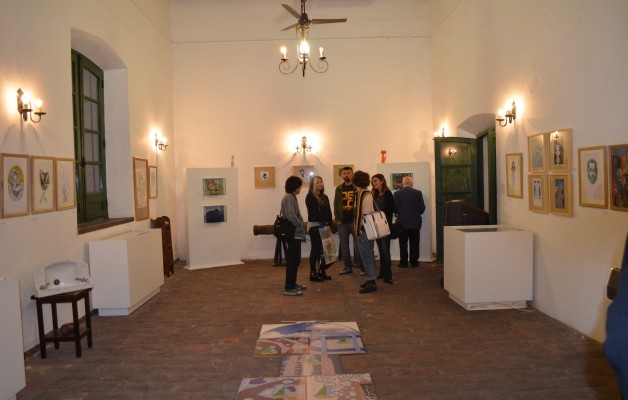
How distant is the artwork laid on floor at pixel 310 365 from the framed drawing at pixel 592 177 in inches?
118

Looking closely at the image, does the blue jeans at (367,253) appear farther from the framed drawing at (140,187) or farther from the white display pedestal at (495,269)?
the framed drawing at (140,187)

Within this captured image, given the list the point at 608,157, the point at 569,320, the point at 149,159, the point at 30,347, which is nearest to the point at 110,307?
the point at 30,347

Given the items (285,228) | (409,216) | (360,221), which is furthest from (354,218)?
(409,216)

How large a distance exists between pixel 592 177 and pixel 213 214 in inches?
275

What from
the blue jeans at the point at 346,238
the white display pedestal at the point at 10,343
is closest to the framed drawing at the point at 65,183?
the white display pedestal at the point at 10,343

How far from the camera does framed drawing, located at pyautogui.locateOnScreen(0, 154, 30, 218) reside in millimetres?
4969

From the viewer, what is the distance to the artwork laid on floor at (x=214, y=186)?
10.3m

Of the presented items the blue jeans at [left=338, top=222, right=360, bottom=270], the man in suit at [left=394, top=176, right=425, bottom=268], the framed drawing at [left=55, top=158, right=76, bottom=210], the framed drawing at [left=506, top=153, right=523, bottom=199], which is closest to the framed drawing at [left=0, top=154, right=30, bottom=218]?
the framed drawing at [left=55, top=158, right=76, bottom=210]

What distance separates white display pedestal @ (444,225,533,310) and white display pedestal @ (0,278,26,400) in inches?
188

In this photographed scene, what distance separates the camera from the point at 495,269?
646 cm

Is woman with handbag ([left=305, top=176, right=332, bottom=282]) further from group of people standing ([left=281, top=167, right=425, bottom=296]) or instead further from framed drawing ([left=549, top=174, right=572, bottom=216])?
framed drawing ([left=549, top=174, right=572, bottom=216])

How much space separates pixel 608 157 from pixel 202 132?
8.58 m

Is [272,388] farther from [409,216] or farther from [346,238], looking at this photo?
[409,216]

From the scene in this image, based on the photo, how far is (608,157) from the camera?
198 inches
